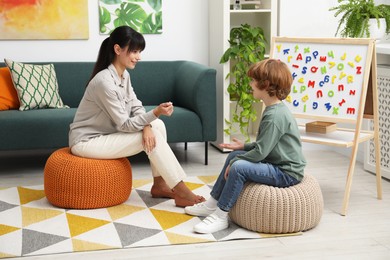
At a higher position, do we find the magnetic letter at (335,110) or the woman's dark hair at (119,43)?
the woman's dark hair at (119,43)

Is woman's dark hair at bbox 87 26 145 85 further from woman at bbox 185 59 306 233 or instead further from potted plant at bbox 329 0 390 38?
potted plant at bbox 329 0 390 38

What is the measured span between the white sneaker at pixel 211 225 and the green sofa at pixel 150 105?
55.1 inches

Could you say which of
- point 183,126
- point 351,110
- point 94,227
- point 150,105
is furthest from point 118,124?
point 150,105

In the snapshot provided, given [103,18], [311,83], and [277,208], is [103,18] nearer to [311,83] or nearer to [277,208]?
[311,83]

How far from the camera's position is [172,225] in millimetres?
3434

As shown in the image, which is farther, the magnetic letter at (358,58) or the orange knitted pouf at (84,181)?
the magnetic letter at (358,58)

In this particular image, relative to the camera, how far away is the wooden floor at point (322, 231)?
3.05 meters

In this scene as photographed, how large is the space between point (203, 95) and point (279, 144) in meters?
1.46

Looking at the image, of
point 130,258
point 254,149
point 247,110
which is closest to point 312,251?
point 254,149

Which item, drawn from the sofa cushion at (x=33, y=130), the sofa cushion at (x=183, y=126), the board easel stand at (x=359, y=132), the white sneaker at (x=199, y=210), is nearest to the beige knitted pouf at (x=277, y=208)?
the white sneaker at (x=199, y=210)

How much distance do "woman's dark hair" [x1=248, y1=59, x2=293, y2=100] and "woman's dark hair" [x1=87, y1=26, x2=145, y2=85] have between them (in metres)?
0.76

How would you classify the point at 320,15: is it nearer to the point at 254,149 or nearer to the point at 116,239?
the point at 254,149

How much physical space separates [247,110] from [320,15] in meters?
1.00

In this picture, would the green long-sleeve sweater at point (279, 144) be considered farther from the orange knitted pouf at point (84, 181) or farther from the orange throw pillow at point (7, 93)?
the orange throw pillow at point (7, 93)
